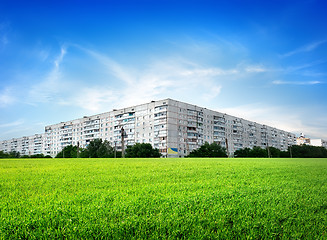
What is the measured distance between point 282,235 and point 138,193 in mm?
1809

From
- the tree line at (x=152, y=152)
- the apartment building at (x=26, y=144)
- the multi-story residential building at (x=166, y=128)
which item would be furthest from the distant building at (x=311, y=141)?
the apartment building at (x=26, y=144)

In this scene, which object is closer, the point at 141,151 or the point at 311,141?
the point at 141,151

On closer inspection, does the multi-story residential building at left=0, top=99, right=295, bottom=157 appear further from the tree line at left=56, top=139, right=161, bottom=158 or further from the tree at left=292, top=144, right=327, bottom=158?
the tree at left=292, top=144, right=327, bottom=158

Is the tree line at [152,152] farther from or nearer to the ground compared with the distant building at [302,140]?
nearer to the ground

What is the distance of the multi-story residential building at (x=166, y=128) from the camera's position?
73.1 meters

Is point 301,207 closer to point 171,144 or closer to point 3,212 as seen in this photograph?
point 3,212

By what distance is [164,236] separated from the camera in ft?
Answer: 6.13

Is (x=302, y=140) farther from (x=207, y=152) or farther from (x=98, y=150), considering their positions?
(x=98, y=150)

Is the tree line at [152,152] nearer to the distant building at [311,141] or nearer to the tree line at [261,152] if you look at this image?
the tree line at [261,152]

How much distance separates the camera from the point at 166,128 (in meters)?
71.9

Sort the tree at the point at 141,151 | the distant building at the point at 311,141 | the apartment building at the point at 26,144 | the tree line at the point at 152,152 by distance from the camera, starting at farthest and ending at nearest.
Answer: the distant building at the point at 311,141 < the apartment building at the point at 26,144 < the tree line at the point at 152,152 < the tree at the point at 141,151

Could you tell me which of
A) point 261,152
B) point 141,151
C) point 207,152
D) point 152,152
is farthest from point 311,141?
point 141,151

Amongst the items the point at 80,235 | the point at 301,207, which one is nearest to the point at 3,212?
the point at 80,235

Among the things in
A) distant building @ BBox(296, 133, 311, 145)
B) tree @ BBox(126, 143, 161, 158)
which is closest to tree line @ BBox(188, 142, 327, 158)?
tree @ BBox(126, 143, 161, 158)
